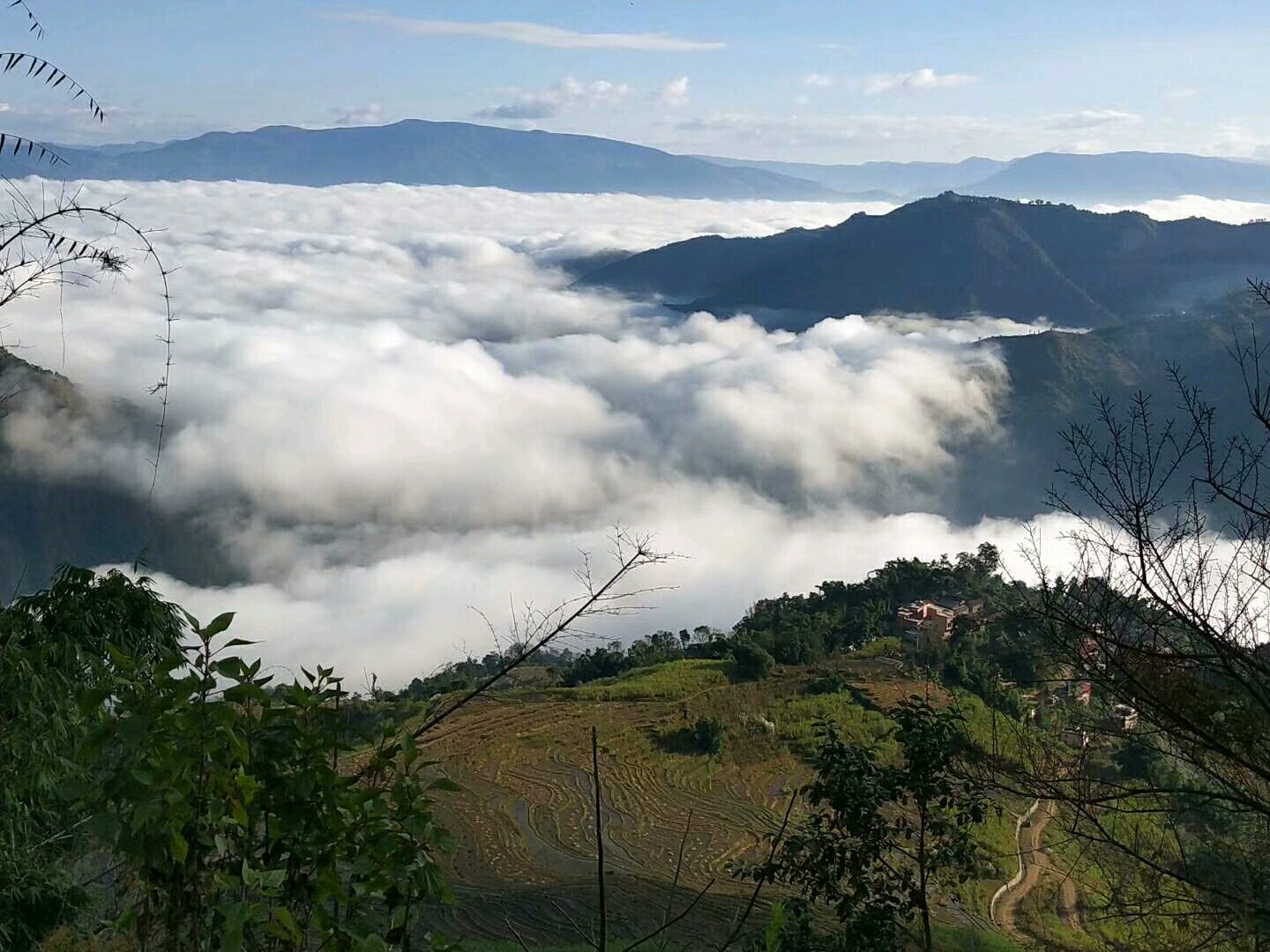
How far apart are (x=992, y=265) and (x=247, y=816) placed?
148535mm

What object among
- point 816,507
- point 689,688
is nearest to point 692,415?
point 816,507

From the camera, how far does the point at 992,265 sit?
13850cm

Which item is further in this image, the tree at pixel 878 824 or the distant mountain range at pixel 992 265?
the distant mountain range at pixel 992 265

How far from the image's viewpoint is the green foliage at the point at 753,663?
97.6 feet

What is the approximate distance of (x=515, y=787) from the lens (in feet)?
76.2

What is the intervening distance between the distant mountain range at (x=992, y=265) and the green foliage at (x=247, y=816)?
129643 millimetres

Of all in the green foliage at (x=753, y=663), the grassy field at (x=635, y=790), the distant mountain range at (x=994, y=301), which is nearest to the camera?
the grassy field at (x=635, y=790)

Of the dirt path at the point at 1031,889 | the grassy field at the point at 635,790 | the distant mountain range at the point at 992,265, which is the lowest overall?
the grassy field at the point at 635,790

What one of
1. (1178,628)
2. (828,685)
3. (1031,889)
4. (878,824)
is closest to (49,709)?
(878,824)

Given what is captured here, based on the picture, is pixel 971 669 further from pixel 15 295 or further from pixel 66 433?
pixel 66 433

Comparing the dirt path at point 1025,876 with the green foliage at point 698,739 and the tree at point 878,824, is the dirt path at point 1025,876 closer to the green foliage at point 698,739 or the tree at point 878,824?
the green foliage at point 698,739

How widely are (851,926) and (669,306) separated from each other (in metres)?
174

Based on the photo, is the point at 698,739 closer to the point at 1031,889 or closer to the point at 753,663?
the point at 753,663

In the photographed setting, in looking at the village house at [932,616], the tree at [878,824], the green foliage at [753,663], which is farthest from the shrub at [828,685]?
the tree at [878,824]
